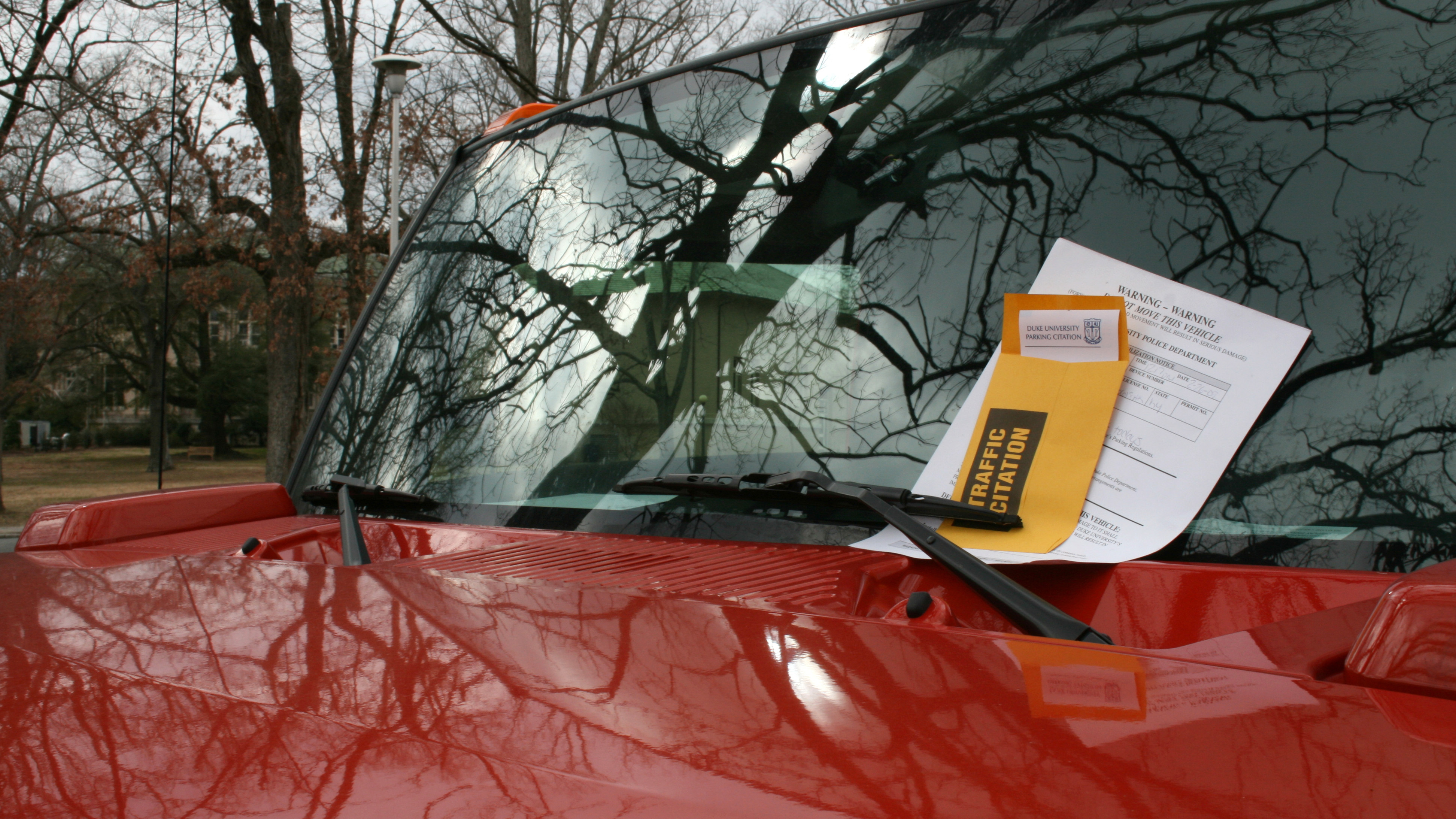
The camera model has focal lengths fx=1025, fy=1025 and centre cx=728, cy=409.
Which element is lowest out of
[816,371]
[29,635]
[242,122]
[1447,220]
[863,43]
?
[29,635]

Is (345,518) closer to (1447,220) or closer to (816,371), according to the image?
(816,371)

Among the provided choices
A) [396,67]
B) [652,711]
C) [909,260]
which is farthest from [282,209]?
[652,711]

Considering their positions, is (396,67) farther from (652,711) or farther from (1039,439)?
(652,711)

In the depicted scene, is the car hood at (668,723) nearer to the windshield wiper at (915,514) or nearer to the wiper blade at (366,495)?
the windshield wiper at (915,514)

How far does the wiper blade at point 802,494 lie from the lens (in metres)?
1.26

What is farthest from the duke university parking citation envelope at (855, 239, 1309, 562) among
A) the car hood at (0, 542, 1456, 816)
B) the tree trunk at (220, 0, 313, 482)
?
the tree trunk at (220, 0, 313, 482)

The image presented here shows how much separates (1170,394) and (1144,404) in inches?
1.2

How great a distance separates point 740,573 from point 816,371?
1.20 feet

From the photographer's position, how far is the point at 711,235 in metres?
1.64

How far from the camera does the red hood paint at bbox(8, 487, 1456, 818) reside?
544 millimetres

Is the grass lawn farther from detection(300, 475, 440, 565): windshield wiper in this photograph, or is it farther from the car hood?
the car hood

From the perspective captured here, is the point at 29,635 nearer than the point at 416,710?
No

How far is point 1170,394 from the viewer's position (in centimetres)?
125

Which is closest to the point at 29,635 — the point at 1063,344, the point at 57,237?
the point at 1063,344
